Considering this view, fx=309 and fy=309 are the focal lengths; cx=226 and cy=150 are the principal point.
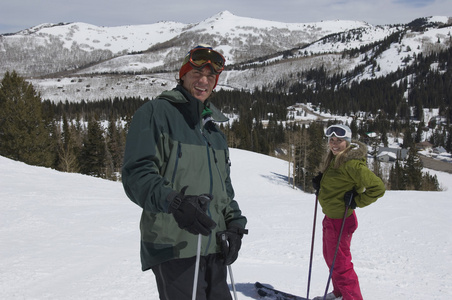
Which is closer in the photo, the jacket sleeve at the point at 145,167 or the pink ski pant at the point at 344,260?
the jacket sleeve at the point at 145,167

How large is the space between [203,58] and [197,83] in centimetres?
19

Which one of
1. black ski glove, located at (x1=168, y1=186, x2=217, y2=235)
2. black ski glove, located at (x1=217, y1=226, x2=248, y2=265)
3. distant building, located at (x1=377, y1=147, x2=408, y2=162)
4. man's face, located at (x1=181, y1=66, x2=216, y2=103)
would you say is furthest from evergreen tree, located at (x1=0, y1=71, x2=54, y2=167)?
distant building, located at (x1=377, y1=147, x2=408, y2=162)

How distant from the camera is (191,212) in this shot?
1.70 meters

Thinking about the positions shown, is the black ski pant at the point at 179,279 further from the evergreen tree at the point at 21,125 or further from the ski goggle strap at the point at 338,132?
the evergreen tree at the point at 21,125

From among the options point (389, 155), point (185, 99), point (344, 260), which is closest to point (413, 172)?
point (389, 155)

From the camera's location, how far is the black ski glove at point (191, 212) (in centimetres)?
167

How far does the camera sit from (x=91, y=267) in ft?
15.7

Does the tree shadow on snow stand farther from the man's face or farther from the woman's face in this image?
the man's face

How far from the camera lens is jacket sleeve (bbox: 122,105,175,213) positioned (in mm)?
1654

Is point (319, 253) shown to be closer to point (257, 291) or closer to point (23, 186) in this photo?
point (257, 291)

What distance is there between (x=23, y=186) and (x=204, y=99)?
452 inches

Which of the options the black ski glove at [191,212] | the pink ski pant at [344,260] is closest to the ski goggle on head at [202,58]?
the black ski glove at [191,212]

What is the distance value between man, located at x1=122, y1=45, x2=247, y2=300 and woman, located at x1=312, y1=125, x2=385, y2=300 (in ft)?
6.31

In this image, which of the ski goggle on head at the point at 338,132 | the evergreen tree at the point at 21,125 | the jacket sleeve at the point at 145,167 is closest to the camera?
the jacket sleeve at the point at 145,167
